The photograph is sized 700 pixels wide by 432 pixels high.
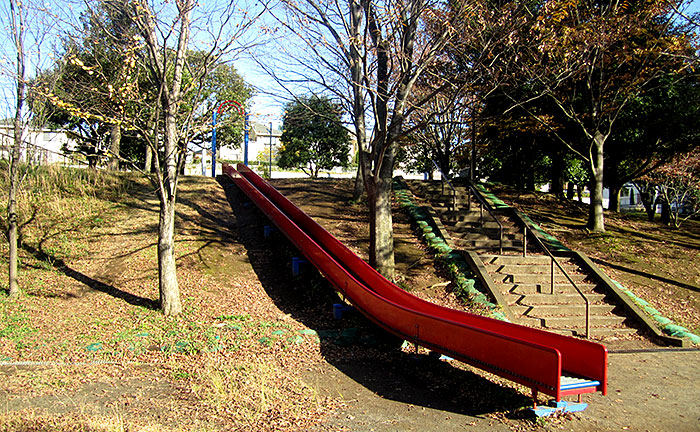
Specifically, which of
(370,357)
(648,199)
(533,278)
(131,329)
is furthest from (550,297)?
(648,199)

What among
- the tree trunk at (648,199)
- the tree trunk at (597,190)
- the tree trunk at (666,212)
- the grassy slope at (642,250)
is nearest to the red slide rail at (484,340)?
the grassy slope at (642,250)

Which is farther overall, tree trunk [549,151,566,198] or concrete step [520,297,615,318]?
tree trunk [549,151,566,198]

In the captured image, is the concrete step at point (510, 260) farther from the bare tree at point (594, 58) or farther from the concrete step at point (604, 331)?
the bare tree at point (594, 58)

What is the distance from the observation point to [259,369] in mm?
7086

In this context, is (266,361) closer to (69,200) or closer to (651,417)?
(651,417)

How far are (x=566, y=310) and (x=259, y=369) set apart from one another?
21.9ft

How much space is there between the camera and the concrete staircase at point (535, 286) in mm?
10398

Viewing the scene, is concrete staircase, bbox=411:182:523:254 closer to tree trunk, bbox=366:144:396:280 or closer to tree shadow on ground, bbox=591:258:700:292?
tree shadow on ground, bbox=591:258:700:292

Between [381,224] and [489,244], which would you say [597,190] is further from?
[381,224]

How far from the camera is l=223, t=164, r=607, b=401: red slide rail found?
575 centimetres

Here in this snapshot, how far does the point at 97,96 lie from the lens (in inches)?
368

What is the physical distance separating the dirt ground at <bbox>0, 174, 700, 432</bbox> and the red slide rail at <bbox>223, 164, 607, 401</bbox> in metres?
0.40

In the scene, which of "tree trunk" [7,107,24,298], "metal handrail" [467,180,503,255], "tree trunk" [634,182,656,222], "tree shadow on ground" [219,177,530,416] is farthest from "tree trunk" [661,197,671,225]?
"tree trunk" [7,107,24,298]

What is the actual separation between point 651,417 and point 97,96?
9.54m
